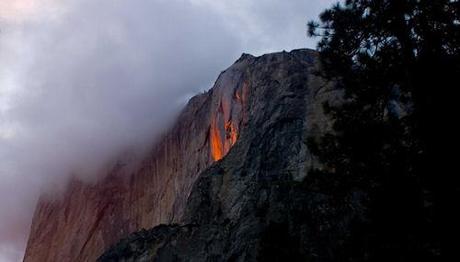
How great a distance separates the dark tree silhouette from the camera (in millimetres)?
16812

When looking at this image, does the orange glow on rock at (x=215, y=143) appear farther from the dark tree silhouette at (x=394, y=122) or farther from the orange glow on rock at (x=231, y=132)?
the dark tree silhouette at (x=394, y=122)

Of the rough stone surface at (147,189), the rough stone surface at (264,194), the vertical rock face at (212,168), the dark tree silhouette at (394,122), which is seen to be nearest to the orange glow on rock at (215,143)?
the rough stone surface at (147,189)

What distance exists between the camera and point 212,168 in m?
56.5

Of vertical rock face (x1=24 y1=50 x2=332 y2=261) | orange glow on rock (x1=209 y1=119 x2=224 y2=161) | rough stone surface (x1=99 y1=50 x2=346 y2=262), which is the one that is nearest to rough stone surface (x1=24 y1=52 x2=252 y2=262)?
orange glow on rock (x1=209 y1=119 x2=224 y2=161)

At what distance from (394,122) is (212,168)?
3847 cm

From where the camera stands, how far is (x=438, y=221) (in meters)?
16.1

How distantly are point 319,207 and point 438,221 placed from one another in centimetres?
2418

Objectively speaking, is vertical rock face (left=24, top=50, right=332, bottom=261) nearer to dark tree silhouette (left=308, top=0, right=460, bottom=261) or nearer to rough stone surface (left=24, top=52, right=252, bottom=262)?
rough stone surface (left=24, top=52, right=252, bottom=262)

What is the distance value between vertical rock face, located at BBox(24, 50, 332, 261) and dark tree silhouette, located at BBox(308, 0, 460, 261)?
39.3ft

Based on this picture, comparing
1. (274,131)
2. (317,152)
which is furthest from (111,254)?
(317,152)

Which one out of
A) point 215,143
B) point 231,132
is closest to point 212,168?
point 231,132

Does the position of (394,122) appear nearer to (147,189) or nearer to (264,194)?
(264,194)

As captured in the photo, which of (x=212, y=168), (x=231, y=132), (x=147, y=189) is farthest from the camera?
(x=147, y=189)

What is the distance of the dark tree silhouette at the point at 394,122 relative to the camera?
16812 mm
